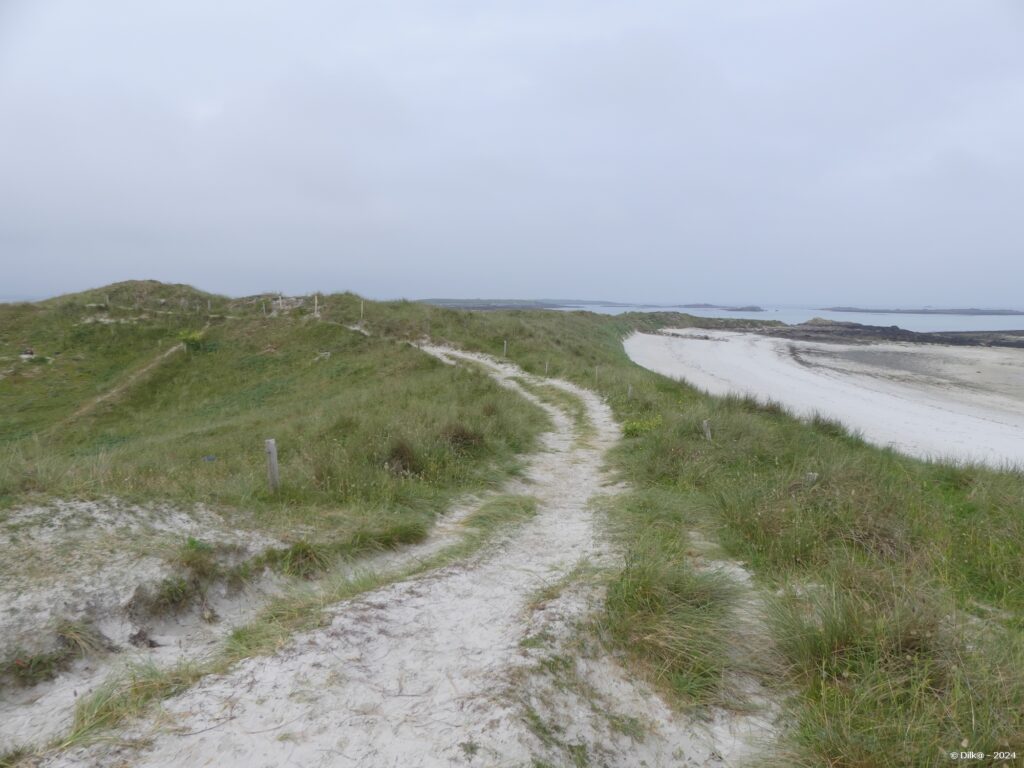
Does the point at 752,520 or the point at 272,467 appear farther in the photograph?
the point at 272,467

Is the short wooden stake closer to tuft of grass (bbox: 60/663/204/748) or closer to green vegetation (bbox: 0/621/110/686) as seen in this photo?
green vegetation (bbox: 0/621/110/686)

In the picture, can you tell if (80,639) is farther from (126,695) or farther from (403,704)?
(403,704)

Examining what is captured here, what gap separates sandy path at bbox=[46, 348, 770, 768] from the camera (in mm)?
2852

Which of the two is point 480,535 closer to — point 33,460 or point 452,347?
point 33,460

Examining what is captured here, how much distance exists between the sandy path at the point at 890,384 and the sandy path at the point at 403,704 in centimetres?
1636

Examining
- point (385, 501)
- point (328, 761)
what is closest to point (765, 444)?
point (385, 501)

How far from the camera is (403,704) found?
3.26 metres

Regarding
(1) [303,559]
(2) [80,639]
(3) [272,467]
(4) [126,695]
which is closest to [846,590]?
(1) [303,559]

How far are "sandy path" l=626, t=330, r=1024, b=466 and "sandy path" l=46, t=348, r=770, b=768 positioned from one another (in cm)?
1636

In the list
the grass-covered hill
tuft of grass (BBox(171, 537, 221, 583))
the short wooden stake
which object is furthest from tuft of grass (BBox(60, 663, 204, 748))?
the short wooden stake

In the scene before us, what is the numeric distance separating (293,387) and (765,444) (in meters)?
21.3

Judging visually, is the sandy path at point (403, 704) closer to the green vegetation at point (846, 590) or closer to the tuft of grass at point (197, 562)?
the green vegetation at point (846, 590)

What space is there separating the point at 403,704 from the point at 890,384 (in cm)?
4089

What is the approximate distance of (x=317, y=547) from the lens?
5547 millimetres
